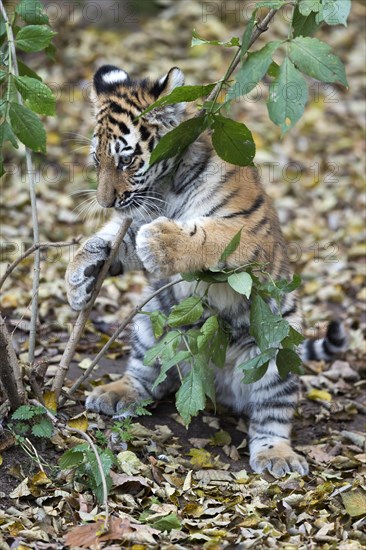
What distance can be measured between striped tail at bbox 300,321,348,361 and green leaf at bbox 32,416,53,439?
6.27ft

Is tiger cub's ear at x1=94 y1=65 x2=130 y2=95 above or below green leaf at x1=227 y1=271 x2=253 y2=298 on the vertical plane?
above

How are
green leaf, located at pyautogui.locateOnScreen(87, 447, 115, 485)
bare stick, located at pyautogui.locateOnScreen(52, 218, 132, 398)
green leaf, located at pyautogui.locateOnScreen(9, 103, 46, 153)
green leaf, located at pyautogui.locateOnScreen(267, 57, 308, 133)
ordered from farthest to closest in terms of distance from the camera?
bare stick, located at pyautogui.locateOnScreen(52, 218, 132, 398), green leaf, located at pyautogui.locateOnScreen(9, 103, 46, 153), green leaf, located at pyautogui.locateOnScreen(87, 447, 115, 485), green leaf, located at pyautogui.locateOnScreen(267, 57, 308, 133)

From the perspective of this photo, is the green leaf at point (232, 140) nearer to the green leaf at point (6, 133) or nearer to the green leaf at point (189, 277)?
the green leaf at point (189, 277)

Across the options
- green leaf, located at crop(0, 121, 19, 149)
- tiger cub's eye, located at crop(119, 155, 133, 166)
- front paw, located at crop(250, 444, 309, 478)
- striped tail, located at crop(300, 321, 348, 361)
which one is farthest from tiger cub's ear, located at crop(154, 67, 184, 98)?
front paw, located at crop(250, 444, 309, 478)

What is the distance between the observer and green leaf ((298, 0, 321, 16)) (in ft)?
10.4

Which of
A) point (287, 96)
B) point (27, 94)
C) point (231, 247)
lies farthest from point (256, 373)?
point (27, 94)

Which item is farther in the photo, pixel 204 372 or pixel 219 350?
pixel 219 350

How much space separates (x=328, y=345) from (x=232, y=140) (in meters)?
2.14

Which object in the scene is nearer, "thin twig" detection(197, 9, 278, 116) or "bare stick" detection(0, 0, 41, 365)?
"thin twig" detection(197, 9, 278, 116)

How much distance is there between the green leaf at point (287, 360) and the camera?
13.0 ft

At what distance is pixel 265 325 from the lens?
149 inches

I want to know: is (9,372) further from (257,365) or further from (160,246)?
(257,365)

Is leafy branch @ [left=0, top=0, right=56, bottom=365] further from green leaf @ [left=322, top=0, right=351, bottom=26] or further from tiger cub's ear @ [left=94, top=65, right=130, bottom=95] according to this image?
green leaf @ [left=322, top=0, right=351, bottom=26]

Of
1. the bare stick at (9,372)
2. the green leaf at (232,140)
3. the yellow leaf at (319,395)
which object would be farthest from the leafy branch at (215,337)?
the yellow leaf at (319,395)
